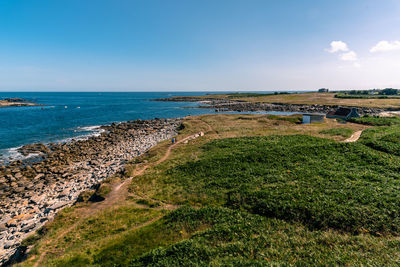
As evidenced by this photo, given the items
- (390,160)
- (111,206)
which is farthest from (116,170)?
(390,160)

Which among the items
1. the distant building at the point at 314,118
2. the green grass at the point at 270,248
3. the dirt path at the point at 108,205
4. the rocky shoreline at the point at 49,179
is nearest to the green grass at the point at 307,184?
the green grass at the point at 270,248

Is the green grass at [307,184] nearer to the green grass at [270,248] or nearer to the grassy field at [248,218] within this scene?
the grassy field at [248,218]

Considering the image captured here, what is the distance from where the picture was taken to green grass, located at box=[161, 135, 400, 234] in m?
13.0

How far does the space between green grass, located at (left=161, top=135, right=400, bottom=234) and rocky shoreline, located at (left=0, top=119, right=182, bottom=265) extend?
13182 mm

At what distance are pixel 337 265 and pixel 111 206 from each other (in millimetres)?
17785

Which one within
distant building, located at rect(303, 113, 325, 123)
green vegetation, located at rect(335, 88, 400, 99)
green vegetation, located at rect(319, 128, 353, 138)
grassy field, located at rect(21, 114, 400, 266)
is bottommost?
grassy field, located at rect(21, 114, 400, 266)

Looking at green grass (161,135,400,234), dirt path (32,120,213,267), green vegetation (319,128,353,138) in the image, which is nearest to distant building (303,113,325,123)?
green vegetation (319,128,353,138)

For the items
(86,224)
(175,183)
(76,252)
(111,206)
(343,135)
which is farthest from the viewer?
(343,135)

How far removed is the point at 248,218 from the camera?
13.5m

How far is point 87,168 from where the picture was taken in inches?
1209

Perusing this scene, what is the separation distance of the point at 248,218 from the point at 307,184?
25.4ft

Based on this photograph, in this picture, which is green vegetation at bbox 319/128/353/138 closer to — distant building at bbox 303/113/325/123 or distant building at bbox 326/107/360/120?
distant building at bbox 303/113/325/123

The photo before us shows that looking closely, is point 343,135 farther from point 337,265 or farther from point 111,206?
point 111,206

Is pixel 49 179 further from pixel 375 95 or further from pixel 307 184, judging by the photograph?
pixel 375 95
